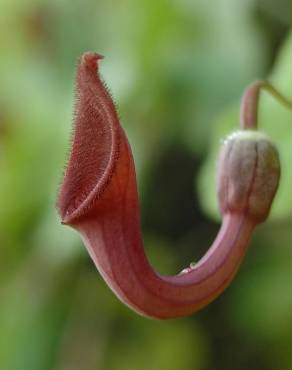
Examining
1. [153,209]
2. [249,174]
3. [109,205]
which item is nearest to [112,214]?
[109,205]

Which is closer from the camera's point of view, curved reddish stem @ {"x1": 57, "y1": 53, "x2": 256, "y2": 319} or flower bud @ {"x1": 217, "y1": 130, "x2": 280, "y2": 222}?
curved reddish stem @ {"x1": 57, "y1": 53, "x2": 256, "y2": 319}

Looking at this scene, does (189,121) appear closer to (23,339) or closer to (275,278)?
(275,278)

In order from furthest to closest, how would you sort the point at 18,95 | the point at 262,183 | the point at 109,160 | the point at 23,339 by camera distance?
the point at 18,95 → the point at 23,339 → the point at 262,183 → the point at 109,160

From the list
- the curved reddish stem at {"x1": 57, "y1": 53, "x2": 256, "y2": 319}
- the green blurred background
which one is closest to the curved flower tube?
the curved reddish stem at {"x1": 57, "y1": 53, "x2": 256, "y2": 319}

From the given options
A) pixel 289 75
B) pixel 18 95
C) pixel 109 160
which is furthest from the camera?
pixel 18 95

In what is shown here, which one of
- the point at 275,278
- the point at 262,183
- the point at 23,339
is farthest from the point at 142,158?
the point at 262,183

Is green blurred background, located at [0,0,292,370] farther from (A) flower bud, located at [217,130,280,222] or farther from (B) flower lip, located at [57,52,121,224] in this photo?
(B) flower lip, located at [57,52,121,224]
